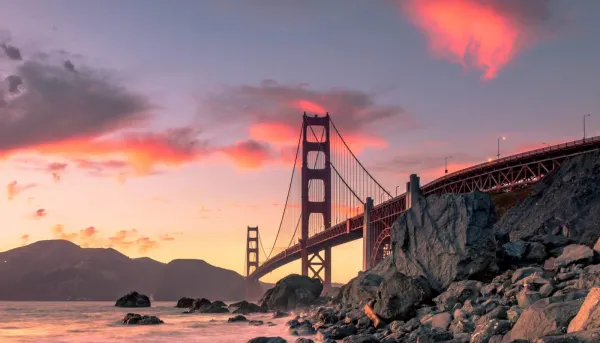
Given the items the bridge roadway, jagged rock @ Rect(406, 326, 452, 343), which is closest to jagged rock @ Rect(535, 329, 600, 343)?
jagged rock @ Rect(406, 326, 452, 343)

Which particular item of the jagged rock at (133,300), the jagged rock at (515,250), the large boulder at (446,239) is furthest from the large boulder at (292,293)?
the jagged rock at (133,300)

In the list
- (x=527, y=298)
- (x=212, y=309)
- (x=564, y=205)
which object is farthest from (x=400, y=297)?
(x=212, y=309)

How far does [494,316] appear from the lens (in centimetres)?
1794

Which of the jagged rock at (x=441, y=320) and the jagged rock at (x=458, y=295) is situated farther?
the jagged rock at (x=458, y=295)

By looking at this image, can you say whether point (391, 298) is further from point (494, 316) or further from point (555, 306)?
point (555, 306)

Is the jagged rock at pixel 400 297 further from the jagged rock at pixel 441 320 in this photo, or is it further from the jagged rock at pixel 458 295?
the jagged rock at pixel 441 320

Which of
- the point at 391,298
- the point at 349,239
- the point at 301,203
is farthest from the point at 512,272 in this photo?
the point at 301,203

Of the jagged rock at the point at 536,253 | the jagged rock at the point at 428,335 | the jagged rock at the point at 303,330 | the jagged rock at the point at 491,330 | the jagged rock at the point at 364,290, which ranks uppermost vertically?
the jagged rock at the point at 536,253

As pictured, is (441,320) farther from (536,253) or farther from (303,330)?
(303,330)

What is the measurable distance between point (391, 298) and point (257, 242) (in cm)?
15525

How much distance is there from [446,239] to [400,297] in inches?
204

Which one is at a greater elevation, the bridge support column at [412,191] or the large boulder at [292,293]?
the bridge support column at [412,191]

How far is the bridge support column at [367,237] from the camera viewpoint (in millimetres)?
69688

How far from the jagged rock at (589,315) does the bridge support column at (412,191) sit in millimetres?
45959
